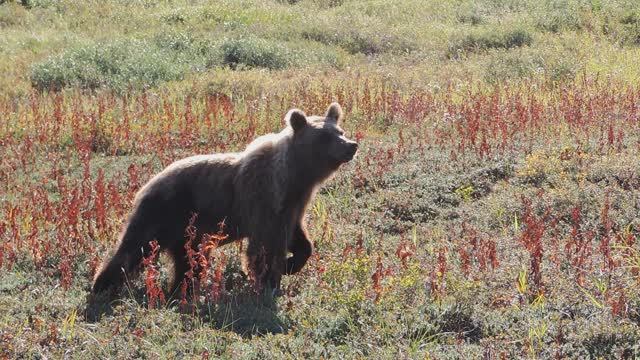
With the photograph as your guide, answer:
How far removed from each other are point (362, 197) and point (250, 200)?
2772 mm

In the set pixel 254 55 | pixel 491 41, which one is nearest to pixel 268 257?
pixel 254 55

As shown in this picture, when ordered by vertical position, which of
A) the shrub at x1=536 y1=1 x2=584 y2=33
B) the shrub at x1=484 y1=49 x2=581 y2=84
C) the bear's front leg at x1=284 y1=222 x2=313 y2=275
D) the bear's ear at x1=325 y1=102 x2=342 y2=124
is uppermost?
the bear's ear at x1=325 y1=102 x2=342 y2=124

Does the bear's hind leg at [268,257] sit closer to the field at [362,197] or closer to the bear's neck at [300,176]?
the field at [362,197]

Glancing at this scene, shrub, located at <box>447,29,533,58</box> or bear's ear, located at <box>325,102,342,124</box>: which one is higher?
bear's ear, located at <box>325,102,342,124</box>

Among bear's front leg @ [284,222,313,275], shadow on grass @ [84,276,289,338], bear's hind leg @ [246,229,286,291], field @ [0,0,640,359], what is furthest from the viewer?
bear's front leg @ [284,222,313,275]

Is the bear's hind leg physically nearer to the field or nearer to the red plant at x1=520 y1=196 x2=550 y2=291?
the field

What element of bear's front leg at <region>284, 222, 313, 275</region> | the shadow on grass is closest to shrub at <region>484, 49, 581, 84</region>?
bear's front leg at <region>284, 222, 313, 275</region>

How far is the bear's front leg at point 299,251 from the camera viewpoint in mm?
7008

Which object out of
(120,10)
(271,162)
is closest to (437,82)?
(271,162)

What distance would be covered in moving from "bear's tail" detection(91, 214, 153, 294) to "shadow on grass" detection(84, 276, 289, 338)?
10cm

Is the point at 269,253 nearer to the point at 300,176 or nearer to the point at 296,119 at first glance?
the point at 300,176

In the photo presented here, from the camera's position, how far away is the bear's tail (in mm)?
6629

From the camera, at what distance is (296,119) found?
22.6 ft

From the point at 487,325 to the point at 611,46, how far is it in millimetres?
16055
